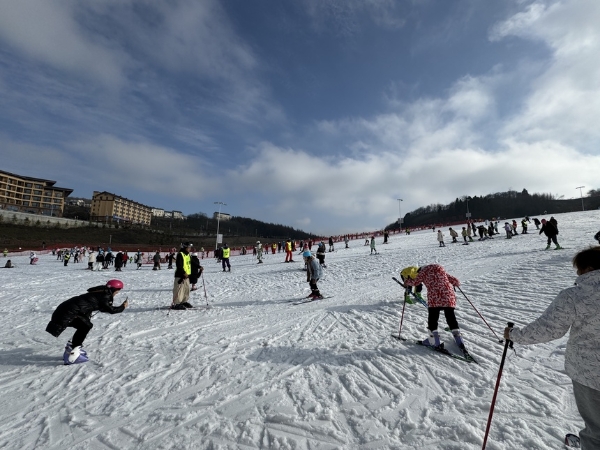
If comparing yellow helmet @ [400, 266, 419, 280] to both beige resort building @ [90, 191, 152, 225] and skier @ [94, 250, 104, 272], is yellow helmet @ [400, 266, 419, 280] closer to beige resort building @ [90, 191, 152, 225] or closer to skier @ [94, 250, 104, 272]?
skier @ [94, 250, 104, 272]

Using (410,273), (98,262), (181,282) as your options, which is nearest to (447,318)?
(410,273)

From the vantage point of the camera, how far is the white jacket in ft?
6.49

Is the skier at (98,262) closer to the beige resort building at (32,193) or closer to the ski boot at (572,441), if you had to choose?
the ski boot at (572,441)

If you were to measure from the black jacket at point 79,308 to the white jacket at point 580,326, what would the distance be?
569 centimetres

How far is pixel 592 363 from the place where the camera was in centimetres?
201

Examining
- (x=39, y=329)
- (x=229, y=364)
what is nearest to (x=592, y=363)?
(x=229, y=364)

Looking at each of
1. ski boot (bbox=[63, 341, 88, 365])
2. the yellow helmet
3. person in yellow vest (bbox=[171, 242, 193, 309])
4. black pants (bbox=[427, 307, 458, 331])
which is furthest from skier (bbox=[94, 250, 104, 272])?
black pants (bbox=[427, 307, 458, 331])

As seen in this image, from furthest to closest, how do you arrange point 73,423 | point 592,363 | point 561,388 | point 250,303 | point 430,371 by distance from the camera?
1. point 250,303
2. point 430,371
3. point 561,388
4. point 73,423
5. point 592,363

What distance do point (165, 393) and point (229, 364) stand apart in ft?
3.28

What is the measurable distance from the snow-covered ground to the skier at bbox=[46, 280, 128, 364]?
10.1 inches

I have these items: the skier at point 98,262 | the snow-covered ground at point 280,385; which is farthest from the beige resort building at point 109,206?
the snow-covered ground at point 280,385

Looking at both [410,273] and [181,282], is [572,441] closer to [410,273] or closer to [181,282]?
[410,273]

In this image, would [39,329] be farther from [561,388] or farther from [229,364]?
[561,388]

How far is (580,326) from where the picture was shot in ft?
6.83
